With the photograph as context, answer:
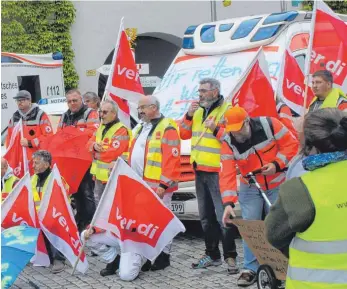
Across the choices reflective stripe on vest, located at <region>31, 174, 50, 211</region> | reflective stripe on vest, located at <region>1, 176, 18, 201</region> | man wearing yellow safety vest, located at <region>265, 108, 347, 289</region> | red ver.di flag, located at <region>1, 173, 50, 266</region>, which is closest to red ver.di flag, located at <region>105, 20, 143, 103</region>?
reflective stripe on vest, located at <region>31, 174, 50, 211</region>

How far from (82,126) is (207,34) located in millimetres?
2300

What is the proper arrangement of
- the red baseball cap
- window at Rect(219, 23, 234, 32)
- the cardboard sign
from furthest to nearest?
window at Rect(219, 23, 234, 32)
the red baseball cap
the cardboard sign

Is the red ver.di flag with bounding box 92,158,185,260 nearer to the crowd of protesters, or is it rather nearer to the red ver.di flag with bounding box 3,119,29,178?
the crowd of protesters

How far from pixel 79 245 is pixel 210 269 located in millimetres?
1337

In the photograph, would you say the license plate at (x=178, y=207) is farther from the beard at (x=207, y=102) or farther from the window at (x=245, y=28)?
the window at (x=245, y=28)

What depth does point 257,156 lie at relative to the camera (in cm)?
653

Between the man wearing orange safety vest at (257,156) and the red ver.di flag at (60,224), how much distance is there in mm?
1819

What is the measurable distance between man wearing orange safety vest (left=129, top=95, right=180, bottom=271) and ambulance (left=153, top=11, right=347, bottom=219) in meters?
1.10

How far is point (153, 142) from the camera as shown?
25.1 feet

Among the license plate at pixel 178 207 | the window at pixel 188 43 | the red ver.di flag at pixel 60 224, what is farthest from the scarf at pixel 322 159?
the window at pixel 188 43

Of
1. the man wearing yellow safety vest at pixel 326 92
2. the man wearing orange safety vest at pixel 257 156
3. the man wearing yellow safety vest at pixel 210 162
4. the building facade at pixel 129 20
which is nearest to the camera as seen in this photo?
the man wearing orange safety vest at pixel 257 156

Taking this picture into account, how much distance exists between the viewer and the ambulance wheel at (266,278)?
584cm

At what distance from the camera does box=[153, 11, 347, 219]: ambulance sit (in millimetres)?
9430

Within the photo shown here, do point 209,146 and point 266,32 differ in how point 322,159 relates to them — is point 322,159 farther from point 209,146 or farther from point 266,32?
point 266,32
